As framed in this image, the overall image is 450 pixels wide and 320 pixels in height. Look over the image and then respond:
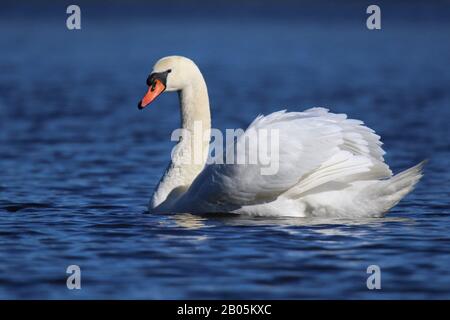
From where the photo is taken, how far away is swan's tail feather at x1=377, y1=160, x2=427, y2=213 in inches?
414

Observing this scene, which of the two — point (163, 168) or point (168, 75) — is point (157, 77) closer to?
point (168, 75)

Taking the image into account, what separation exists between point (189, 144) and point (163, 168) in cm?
416

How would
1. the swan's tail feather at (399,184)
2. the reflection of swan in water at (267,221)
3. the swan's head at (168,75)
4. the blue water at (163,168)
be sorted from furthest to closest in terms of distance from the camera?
the swan's head at (168,75) → the reflection of swan in water at (267,221) → the swan's tail feather at (399,184) → the blue water at (163,168)

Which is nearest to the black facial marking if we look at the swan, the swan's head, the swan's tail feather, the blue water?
the swan's head

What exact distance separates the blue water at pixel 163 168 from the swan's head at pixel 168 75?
1.36m

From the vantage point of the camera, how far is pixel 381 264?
942 centimetres

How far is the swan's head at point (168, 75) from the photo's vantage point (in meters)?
11.8

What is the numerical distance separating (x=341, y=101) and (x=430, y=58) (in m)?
16.1

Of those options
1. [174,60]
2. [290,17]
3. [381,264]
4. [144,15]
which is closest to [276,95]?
[174,60]

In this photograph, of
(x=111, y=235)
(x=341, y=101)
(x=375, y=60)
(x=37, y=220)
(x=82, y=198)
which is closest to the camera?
(x=111, y=235)

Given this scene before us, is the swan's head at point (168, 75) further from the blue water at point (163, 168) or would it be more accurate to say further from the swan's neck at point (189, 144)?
the blue water at point (163, 168)

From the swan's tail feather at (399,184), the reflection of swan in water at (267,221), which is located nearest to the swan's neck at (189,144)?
the reflection of swan in water at (267,221)

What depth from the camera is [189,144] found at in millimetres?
12039
